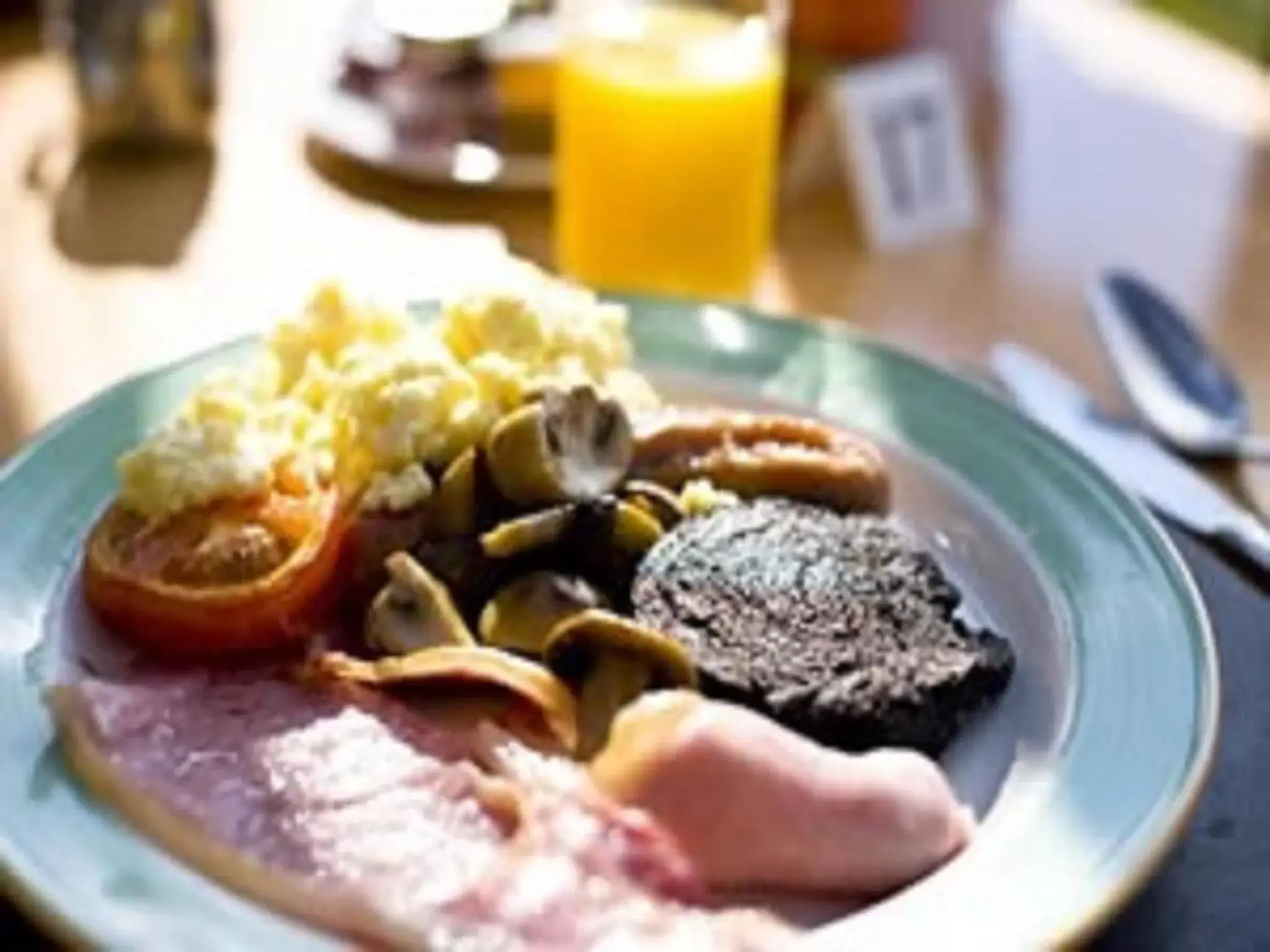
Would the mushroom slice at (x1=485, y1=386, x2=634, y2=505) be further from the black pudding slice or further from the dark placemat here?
the dark placemat

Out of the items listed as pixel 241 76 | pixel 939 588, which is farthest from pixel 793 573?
pixel 241 76

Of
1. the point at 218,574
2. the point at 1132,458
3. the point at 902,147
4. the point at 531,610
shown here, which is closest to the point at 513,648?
the point at 531,610

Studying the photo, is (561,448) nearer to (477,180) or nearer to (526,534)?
(526,534)

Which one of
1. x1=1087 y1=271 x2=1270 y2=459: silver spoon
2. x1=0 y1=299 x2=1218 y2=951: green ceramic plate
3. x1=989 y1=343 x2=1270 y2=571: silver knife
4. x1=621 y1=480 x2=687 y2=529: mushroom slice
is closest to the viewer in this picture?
x1=0 y1=299 x2=1218 y2=951: green ceramic plate

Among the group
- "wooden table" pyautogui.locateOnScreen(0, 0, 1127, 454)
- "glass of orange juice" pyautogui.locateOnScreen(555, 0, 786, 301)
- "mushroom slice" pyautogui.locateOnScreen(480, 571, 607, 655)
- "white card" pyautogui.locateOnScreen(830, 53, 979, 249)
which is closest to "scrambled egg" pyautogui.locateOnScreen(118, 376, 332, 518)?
"mushroom slice" pyautogui.locateOnScreen(480, 571, 607, 655)

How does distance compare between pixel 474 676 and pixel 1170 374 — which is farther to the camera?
pixel 1170 374

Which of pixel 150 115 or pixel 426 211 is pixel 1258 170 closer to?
pixel 426 211

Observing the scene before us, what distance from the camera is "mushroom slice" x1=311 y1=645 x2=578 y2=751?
984 millimetres

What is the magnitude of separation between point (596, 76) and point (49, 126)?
1.43ft

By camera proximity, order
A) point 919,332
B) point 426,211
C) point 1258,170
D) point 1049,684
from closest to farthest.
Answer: point 1049,684 → point 919,332 → point 426,211 → point 1258,170

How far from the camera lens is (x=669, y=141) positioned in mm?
1515

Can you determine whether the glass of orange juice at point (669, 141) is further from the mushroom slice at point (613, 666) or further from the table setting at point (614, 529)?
the mushroom slice at point (613, 666)

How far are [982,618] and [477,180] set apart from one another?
2.00 ft

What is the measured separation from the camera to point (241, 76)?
1.80 meters
